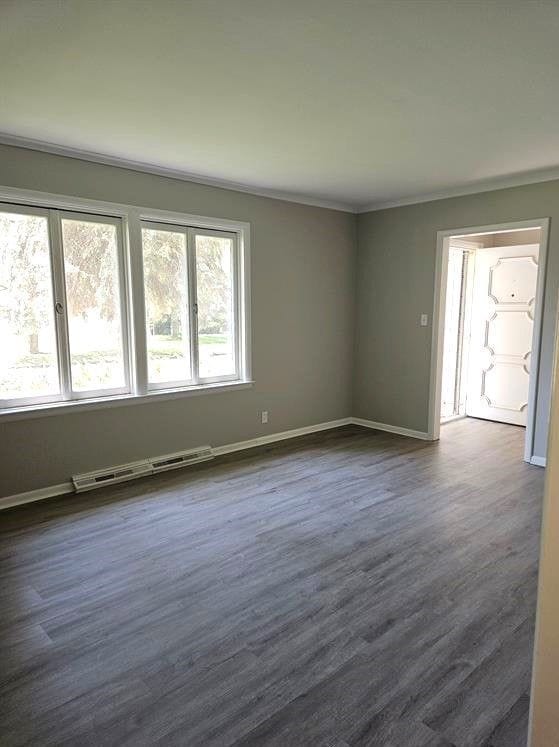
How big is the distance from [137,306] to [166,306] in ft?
1.05

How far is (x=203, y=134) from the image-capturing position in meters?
3.05

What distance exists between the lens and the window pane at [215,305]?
4430 mm

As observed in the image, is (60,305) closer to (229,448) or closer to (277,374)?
(229,448)

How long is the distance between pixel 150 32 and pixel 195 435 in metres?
3.21

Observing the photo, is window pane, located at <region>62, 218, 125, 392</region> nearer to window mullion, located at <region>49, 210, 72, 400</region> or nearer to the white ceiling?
window mullion, located at <region>49, 210, 72, 400</region>

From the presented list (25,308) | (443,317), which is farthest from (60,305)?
(443,317)

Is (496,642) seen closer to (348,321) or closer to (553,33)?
(553,33)

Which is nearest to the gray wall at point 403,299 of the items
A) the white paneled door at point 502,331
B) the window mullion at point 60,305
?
the white paneled door at point 502,331

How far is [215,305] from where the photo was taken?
454 centimetres

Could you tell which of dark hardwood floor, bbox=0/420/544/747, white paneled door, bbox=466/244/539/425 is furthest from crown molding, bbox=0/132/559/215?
dark hardwood floor, bbox=0/420/544/747

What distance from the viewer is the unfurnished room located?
1.77 meters

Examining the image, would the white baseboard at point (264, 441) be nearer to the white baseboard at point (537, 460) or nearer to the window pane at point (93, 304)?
the white baseboard at point (537, 460)

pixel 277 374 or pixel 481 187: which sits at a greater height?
pixel 481 187

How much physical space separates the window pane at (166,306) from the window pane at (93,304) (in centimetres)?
27
